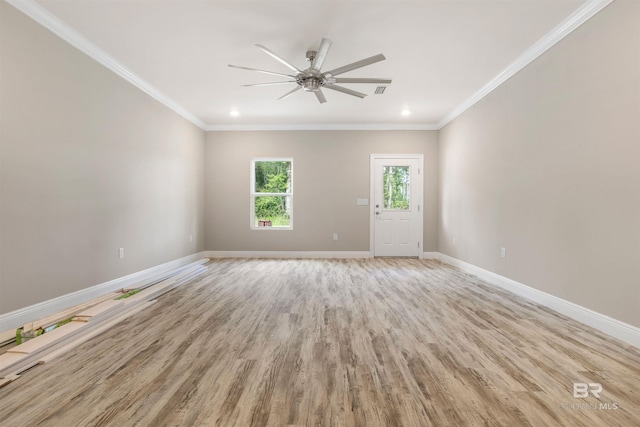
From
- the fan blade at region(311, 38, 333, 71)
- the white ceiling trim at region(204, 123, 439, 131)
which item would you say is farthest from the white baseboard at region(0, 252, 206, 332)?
the fan blade at region(311, 38, 333, 71)

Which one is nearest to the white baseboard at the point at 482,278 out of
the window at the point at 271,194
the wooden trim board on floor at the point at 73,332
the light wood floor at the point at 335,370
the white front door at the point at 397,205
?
the light wood floor at the point at 335,370

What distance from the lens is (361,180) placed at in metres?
6.32

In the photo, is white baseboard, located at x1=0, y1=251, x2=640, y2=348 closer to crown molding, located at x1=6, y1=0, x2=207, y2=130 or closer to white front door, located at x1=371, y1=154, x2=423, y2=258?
white front door, located at x1=371, y1=154, x2=423, y2=258

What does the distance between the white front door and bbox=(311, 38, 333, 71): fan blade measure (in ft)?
11.5

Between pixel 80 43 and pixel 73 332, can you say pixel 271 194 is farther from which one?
pixel 73 332

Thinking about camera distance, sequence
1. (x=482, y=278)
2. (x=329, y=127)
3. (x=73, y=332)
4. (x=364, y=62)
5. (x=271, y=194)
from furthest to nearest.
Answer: (x=271, y=194) < (x=329, y=127) < (x=482, y=278) < (x=364, y=62) < (x=73, y=332)

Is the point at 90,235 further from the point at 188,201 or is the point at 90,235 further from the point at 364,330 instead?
the point at 364,330

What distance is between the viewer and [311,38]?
3.08 metres

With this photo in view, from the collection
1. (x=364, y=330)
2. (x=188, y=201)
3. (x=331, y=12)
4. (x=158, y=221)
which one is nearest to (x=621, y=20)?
(x=331, y=12)

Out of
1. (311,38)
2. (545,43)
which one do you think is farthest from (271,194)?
(545,43)

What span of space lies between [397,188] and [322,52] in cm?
401

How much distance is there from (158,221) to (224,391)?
369 cm

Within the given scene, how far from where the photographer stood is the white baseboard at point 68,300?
2.41m

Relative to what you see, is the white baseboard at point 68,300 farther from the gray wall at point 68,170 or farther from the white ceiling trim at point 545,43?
the white ceiling trim at point 545,43
